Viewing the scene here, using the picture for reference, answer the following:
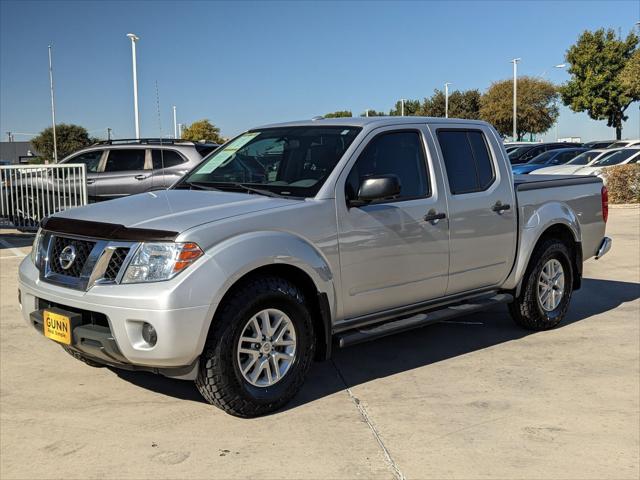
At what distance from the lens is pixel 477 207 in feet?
18.2

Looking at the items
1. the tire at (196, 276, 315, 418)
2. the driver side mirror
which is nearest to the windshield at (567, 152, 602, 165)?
the driver side mirror

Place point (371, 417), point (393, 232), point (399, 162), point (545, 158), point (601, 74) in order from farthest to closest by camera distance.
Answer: point (601, 74) < point (545, 158) < point (399, 162) < point (393, 232) < point (371, 417)

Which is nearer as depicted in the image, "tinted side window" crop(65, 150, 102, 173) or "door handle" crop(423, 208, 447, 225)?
"door handle" crop(423, 208, 447, 225)

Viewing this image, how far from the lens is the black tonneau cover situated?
6.17m

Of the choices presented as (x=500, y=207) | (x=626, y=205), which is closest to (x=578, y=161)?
(x=626, y=205)

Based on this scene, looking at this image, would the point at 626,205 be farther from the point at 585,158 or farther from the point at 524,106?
the point at 524,106

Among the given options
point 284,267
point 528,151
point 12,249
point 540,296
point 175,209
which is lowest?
point 540,296

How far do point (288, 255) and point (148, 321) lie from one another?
924 mm

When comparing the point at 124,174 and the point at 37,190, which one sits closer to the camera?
the point at 37,190

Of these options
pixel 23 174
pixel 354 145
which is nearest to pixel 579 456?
pixel 354 145

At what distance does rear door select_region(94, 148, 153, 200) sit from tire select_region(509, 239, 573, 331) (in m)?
8.66

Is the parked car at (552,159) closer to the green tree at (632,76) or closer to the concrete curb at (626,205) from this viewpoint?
the concrete curb at (626,205)

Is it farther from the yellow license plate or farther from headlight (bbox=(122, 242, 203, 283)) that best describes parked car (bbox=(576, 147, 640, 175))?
the yellow license plate

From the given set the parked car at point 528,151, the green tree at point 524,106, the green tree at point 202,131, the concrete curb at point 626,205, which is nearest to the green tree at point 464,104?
the green tree at point 524,106
